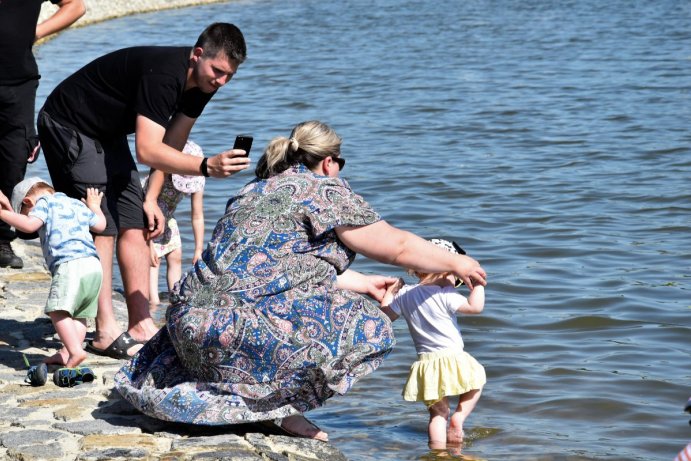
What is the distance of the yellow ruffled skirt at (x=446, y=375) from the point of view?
5641mm

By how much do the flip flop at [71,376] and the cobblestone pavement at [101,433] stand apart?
0.03m

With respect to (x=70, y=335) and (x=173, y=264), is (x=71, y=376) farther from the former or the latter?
(x=173, y=264)

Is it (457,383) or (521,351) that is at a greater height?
(457,383)

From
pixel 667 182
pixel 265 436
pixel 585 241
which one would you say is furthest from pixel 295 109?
pixel 265 436

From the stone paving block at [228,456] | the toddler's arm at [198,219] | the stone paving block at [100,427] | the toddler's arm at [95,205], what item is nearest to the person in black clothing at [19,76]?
the toddler's arm at [198,219]

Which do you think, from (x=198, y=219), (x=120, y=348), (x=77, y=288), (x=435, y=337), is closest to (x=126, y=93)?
(x=77, y=288)

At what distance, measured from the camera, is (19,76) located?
7332 millimetres

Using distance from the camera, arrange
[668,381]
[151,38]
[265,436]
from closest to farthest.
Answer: [265,436] → [668,381] → [151,38]

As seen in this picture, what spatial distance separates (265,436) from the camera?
200 inches

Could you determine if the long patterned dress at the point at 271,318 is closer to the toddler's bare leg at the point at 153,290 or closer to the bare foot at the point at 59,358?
the bare foot at the point at 59,358

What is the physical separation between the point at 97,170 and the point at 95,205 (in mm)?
187

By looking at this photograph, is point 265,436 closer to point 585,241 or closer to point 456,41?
point 585,241

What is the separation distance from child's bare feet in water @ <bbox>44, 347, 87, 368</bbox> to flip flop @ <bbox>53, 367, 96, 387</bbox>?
0.06 metres

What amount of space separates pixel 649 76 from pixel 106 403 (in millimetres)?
14531
